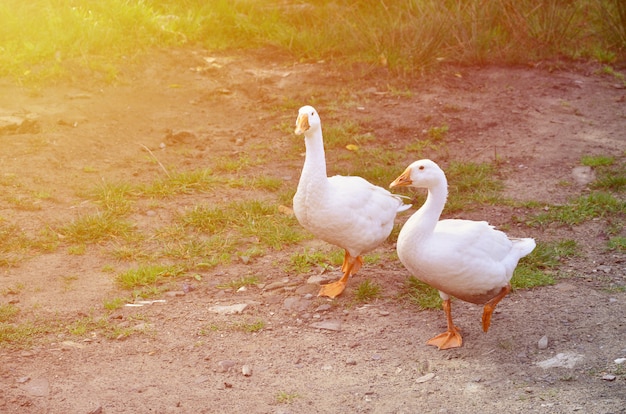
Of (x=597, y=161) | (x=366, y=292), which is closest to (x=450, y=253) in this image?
(x=366, y=292)

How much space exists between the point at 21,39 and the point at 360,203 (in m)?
6.07

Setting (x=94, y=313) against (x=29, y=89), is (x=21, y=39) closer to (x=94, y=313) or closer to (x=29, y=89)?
(x=29, y=89)

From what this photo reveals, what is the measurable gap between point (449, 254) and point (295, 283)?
154cm

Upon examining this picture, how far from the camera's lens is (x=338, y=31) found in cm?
1070

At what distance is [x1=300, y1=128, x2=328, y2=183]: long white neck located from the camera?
18.0 feet

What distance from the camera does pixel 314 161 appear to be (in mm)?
5508

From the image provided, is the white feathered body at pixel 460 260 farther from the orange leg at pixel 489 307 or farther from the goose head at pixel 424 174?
the goose head at pixel 424 174

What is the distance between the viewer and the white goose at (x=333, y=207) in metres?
5.46

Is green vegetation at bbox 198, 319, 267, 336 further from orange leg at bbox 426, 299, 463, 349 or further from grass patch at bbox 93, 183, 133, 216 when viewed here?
grass patch at bbox 93, 183, 133, 216

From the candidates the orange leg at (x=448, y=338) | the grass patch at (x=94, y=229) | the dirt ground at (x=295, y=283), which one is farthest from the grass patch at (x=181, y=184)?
the orange leg at (x=448, y=338)

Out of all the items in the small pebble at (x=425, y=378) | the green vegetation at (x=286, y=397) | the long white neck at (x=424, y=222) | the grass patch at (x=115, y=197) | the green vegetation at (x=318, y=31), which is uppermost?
the long white neck at (x=424, y=222)

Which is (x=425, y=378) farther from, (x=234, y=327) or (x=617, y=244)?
(x=617, y=244)

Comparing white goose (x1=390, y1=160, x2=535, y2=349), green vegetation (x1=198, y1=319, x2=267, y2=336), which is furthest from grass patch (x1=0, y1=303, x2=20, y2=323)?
white goose (x1=390, y1=160, x2=535, y2=349)

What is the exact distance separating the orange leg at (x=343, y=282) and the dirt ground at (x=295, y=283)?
0.07 metres
